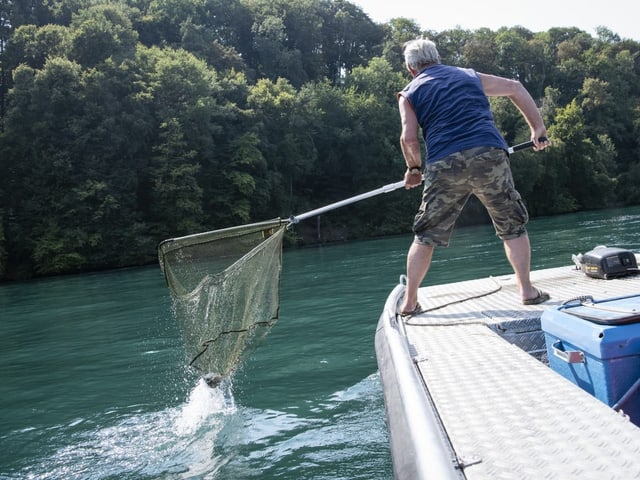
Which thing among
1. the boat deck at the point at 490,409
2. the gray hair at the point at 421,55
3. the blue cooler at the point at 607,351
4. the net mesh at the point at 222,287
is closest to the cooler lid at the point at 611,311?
the blue cooler at the point at 607,351

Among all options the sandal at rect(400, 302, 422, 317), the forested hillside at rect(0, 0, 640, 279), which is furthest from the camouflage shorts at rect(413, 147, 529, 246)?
the forested hillside at rect(0, 0, 640, 279)

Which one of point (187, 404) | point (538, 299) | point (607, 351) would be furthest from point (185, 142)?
point (607, 351)

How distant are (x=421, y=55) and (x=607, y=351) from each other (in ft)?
9.06

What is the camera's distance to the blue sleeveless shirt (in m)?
4.34

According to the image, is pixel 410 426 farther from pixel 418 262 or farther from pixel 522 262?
pixel 522 262

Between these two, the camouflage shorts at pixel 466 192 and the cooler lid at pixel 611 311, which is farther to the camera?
the camouflage shorts at pixel 466 192

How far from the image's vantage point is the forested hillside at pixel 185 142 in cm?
3694

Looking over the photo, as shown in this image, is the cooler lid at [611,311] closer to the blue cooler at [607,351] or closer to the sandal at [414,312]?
the blue cooler at [607,351]

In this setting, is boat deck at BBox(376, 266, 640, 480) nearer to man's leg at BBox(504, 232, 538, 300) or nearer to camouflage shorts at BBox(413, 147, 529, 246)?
man's leg at BBox(504, 232, 538, 300)

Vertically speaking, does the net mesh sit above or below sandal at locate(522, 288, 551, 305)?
above

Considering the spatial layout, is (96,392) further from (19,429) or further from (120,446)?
(120,446)

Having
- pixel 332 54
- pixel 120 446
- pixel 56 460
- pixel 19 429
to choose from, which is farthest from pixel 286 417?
pixel 332 54

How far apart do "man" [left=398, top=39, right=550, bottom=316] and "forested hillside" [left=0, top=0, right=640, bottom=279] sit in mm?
32683

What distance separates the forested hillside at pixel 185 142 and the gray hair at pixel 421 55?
107ft
